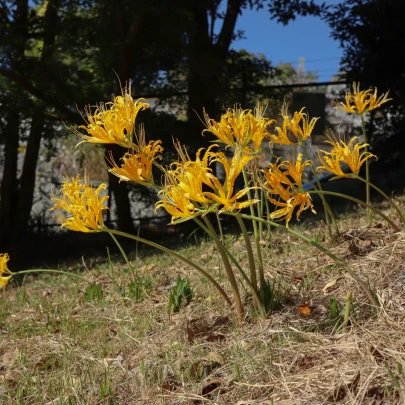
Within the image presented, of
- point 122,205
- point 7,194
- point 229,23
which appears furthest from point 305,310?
point 229,23

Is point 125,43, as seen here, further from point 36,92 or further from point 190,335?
point 190,335

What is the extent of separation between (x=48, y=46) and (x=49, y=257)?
2858 mm

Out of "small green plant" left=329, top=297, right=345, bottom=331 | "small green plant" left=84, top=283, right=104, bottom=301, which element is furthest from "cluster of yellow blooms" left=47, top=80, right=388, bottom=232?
"small green plant" left=84, top=283, right=104, bottom=301

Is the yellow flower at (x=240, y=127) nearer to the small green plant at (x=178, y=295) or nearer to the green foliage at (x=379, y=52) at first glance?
the small green plant at (x=178, y=295)

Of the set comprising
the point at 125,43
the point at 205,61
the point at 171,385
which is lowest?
the point at 171,385

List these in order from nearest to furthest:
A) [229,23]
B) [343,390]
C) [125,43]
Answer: [343,390] < [125,43] < [229,23]

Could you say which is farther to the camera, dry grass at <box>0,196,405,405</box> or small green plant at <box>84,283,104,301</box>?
small green plant at <box>84,283,104,301</box>

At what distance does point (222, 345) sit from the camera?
3.04 metres

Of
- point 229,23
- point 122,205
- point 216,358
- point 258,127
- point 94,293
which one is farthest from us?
point 229,23

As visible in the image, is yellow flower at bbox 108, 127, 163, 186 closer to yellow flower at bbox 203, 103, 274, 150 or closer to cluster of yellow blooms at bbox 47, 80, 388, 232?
cluster of yellow blooms at bbox 47, 80, 388, 232

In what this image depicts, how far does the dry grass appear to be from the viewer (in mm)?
2574

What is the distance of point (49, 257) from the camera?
9.06 metres

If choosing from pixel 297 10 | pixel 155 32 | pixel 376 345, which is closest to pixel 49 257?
pixel 155 32

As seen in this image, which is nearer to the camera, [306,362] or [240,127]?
[306,362]
